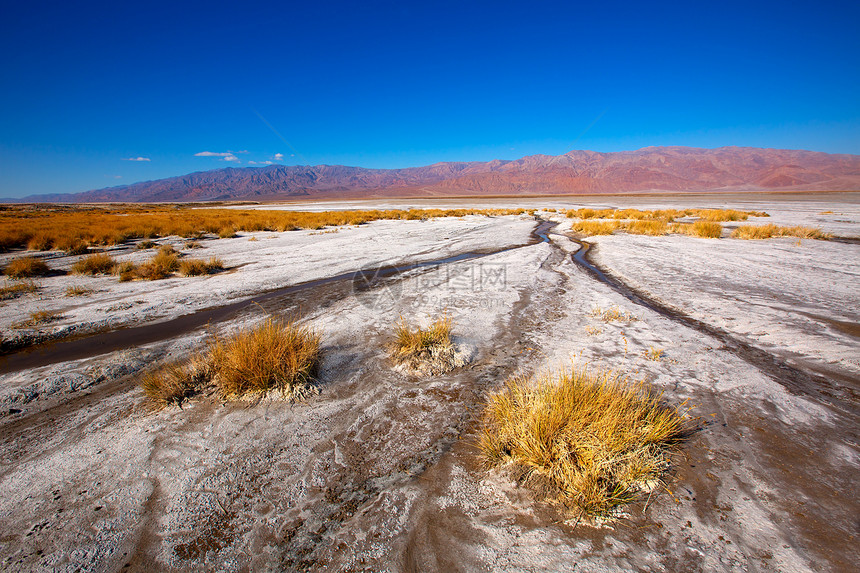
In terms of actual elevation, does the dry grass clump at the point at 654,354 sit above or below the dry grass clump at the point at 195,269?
below

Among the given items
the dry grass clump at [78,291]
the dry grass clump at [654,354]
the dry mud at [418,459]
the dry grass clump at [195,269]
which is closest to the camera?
the dry mud at [418,459]

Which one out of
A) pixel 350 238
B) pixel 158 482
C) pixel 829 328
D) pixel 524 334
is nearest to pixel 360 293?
pixel 524 334

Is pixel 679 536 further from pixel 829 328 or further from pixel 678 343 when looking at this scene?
pixel 829 328

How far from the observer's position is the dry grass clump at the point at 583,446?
8.07ft

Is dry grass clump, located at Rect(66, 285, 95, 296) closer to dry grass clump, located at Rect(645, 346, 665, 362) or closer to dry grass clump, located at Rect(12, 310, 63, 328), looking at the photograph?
dry grass clump, located at Rect(12, 310, 63, 328)

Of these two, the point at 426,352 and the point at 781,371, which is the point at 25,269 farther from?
the point at 781,371

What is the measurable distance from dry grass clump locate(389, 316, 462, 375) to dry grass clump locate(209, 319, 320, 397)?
1.25m

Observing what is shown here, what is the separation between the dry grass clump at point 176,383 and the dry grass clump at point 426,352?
2.36 meters

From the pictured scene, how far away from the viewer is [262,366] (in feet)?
12.9

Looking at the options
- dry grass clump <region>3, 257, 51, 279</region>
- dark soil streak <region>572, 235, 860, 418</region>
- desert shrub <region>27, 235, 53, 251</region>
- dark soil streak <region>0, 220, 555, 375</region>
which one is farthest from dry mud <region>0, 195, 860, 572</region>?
desert shrub <region>27, 235, 53, 251</region>

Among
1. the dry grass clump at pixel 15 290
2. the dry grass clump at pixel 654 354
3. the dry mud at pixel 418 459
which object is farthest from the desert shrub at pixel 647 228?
the dry grass clump at pixel 15 290

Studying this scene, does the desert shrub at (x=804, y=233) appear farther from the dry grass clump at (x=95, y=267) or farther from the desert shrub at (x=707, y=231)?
the dry grass clump at (x=95, y=267)

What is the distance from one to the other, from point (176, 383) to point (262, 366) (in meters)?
0.97

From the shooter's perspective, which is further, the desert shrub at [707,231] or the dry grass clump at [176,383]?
the desert shrub at [707,231]
